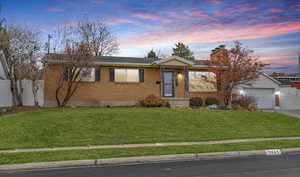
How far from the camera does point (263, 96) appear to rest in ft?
73.5

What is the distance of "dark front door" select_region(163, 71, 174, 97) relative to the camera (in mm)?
19062

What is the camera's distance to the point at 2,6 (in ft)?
49.3

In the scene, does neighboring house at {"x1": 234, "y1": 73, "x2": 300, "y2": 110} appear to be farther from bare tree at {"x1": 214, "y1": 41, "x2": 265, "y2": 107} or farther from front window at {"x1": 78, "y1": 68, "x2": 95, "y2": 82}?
front window at {"x1": 78, "y1": 68, "x2": 95, "y2": 82}

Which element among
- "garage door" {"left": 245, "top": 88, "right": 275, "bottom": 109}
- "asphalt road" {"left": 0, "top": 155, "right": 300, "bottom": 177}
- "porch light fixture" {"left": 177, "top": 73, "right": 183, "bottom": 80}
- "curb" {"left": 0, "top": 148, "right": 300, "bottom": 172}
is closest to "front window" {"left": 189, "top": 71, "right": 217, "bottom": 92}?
"porch light fixture" {"left": 177, "top": 73, "right": 183, "bottom": 80}

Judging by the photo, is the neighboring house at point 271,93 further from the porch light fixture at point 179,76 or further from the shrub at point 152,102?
the shrub at point 152,102

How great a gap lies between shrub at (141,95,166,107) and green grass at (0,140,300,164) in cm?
880

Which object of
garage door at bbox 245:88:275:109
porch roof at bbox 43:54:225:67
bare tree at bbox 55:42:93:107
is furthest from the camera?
garage door at bbox 245:88:275:109

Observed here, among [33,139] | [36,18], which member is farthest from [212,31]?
[33,139]

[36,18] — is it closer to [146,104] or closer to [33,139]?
[146,104]

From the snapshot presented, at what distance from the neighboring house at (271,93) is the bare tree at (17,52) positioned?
19.4 metres

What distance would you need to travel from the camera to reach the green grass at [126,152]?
6169 mm

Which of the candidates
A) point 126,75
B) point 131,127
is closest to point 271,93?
point 126,75

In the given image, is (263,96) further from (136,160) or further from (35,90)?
(35,90)

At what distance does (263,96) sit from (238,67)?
796cm
